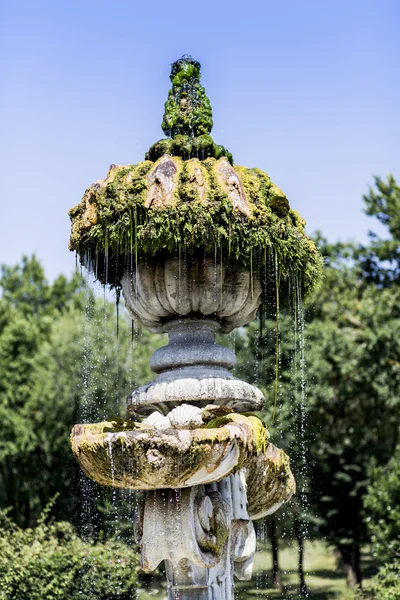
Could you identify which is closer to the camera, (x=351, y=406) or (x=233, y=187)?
(x=233, y=187)

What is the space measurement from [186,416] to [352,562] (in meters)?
16.1

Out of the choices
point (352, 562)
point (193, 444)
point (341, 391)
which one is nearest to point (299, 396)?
point (341, 391)

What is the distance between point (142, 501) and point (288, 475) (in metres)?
1.10

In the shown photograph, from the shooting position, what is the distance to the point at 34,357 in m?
24.5

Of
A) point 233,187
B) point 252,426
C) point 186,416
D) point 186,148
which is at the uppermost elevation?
point 186,148

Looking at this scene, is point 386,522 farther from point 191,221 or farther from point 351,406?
point 191,221

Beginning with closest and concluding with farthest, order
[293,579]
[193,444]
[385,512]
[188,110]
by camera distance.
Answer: [193,444]
[188,110]
[385,512]
[293,579]

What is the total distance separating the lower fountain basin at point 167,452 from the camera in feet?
16.8

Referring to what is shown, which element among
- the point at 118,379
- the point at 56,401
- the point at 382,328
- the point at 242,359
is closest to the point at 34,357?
the point at 56,401

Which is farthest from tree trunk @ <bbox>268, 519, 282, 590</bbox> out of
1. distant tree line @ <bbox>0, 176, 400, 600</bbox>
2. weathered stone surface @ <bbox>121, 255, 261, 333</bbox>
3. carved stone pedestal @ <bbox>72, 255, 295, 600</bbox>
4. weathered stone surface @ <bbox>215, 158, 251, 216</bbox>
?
weathered stone surface @ <bbox>215, 158, 251, 216</bbox>

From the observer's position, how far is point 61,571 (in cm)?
1220

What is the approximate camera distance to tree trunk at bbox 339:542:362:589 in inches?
791

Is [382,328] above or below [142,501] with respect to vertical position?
above

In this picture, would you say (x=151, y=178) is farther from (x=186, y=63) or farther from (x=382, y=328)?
(x=382, y=328)
